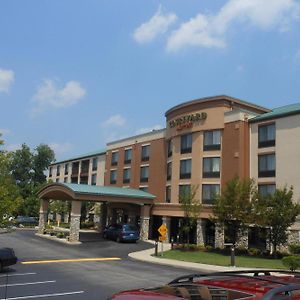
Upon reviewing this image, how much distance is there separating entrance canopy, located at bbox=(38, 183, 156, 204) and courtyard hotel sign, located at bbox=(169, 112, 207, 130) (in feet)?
25.9

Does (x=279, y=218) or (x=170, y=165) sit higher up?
(x=170, y=165)

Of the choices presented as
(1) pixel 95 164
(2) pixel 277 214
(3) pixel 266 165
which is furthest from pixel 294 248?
(1) pixel 95 164

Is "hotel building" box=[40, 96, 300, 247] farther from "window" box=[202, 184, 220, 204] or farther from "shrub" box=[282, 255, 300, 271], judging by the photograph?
"shrub" box=[282, 255, 300, 271]

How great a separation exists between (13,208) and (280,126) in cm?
2420

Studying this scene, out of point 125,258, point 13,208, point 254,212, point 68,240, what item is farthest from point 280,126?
point 13,208

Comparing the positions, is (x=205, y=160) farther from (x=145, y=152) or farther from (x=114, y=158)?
(x=114, y=158)

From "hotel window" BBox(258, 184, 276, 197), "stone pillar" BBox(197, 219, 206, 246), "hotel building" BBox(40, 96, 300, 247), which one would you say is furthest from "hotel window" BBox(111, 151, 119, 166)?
"hotel window" BBox(258, 184, 276, 197)

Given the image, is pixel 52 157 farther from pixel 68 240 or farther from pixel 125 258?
pixel 125 258

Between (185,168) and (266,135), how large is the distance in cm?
950

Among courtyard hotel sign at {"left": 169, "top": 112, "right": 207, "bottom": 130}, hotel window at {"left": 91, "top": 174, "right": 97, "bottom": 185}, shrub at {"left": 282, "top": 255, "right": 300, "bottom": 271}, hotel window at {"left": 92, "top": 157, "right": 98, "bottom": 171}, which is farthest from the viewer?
hotel window at {"left": 92, "top": 157, "right": 98, "bottom": 171}

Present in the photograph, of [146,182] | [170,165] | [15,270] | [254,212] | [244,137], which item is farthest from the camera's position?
[146,182]

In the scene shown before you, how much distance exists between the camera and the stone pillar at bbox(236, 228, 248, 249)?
113 feet

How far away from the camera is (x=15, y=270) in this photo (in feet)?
69.4

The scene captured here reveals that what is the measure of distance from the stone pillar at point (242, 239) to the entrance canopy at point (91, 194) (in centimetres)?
1253
